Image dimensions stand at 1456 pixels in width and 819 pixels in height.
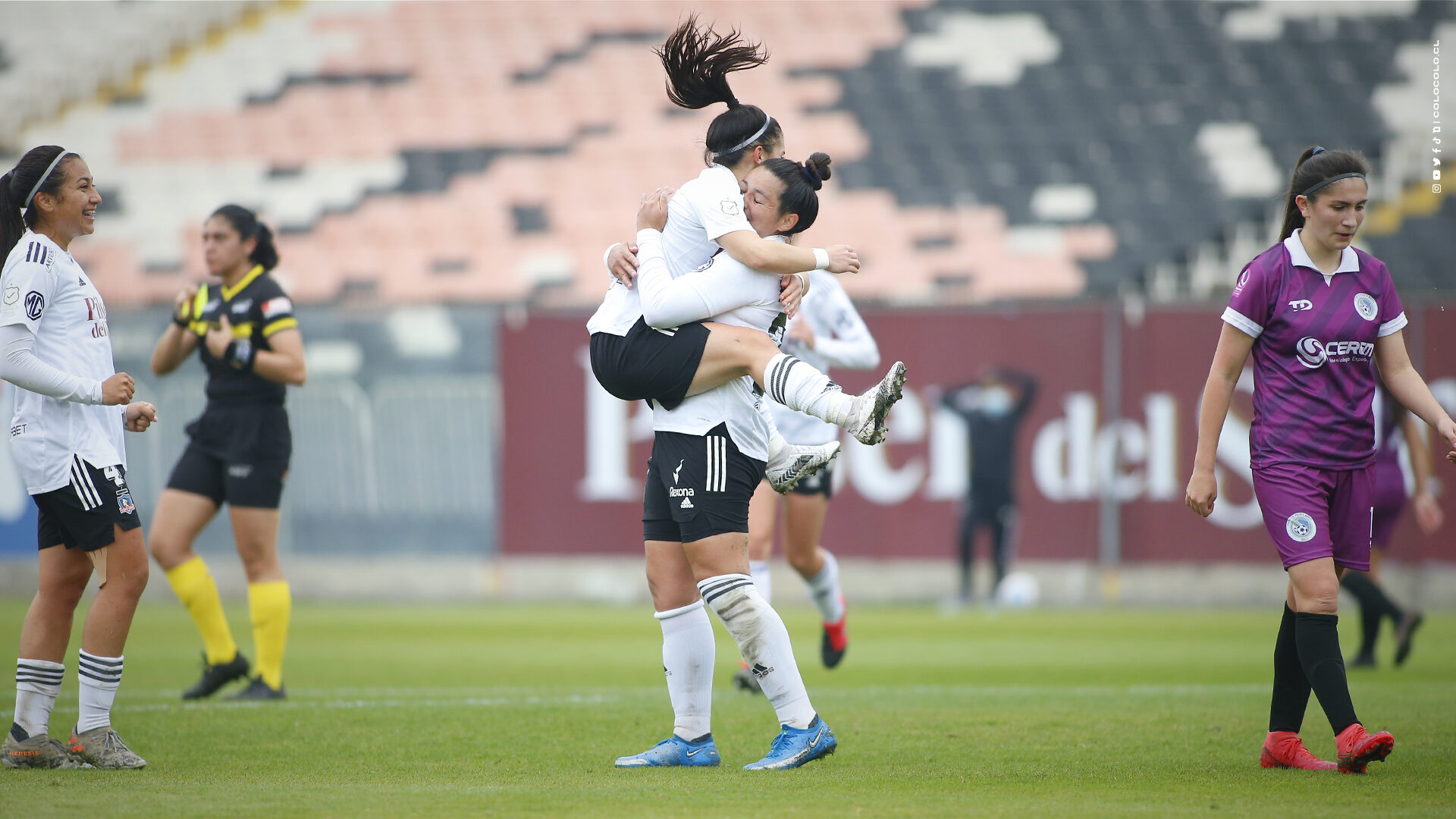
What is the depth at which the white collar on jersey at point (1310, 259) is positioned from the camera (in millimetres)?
5059

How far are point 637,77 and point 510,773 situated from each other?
16.3 m

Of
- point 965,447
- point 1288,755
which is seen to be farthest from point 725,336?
point 965,447

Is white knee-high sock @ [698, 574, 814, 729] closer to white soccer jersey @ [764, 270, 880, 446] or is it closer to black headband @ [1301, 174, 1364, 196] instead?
black headband @ [1301, 174, 1364, 196]

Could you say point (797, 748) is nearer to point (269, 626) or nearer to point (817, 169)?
point (817, 169)

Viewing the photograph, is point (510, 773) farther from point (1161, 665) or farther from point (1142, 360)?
point (1142, 360)

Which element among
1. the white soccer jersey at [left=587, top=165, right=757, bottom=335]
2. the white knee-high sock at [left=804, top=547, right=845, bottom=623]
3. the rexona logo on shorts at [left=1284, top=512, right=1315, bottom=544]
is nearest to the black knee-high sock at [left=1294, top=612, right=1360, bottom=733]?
the rexona logo on shorts at [left=1284, top=512, right=1315, bottom=544]

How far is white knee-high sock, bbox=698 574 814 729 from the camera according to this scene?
15.8 feet

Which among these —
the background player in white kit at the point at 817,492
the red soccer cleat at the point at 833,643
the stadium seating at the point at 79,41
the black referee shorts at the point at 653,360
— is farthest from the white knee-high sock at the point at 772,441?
the stadium seating at the point at 79,41

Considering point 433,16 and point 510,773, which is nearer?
point 510,773

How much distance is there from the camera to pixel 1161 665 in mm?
8953

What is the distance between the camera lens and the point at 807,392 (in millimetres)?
4648

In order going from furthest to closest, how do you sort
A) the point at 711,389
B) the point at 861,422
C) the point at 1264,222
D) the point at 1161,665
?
the point at 1264,222
the point at 1161,665
the point at 711,389
the point at 861,422

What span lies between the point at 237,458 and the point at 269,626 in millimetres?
832

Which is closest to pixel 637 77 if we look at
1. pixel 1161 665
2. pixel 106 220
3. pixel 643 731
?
pixel 106 220
